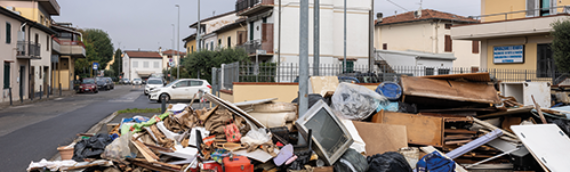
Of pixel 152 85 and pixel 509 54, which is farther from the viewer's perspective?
pixel 152 85

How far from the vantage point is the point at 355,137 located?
21.0 feet

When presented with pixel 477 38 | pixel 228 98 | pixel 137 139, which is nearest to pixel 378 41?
pixel 477 38

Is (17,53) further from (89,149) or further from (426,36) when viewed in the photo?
(426,36)

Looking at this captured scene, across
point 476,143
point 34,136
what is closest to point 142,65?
point 34,136

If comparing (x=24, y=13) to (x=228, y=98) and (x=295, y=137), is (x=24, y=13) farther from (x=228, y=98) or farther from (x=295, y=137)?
(x=295, y=137)

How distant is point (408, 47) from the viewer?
106 ft

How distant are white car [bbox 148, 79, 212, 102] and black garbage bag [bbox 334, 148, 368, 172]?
16532 millimetres

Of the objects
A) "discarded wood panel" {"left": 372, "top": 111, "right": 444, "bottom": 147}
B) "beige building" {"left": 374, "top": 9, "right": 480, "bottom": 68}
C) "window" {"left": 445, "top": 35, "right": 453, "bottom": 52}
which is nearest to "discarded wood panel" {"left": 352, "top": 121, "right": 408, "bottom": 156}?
"discarded wood panel" {"left": 372, "top": 111, "right": 444, "bottom": 147}

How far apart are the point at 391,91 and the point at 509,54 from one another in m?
14.3

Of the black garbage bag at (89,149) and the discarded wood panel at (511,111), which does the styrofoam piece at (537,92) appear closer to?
the discarded wood panel at (511,111)

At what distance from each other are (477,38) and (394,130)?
15.0 m

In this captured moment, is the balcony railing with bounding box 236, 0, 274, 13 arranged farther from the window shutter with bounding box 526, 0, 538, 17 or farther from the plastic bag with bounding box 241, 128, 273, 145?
the plastic bag with bounding box 241, 128, 273, 145

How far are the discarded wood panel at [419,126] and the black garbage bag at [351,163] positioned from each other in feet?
5.40

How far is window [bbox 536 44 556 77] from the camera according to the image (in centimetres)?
1755
